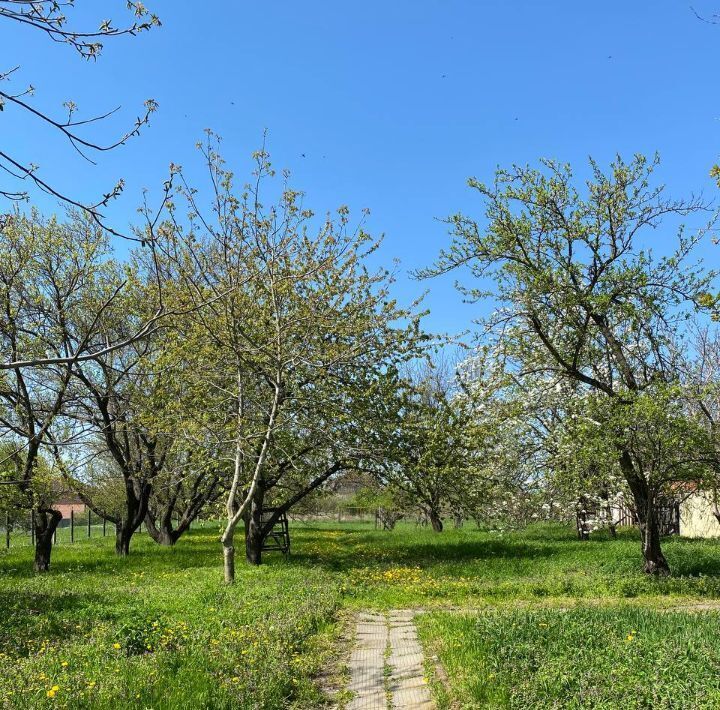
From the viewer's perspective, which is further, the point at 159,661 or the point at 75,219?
the point at 75,219

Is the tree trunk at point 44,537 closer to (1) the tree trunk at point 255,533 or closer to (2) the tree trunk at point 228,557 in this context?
(1) the tree trunk at point 255,533

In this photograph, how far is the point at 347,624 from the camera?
8.28 m

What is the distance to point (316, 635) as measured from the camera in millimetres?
7289

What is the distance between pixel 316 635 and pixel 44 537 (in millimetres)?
11911

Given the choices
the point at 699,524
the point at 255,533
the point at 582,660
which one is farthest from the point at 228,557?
the point at 699,524

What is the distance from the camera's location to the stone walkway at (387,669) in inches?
205

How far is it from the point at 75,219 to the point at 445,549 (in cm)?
1387

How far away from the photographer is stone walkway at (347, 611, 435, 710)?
205 inches

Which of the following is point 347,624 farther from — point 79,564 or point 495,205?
point 79,564

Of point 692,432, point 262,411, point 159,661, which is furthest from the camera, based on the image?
point 262,411

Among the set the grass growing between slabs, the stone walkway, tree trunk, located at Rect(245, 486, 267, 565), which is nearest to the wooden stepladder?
tree trunk, located at Rect(245, 486, 267, 565)

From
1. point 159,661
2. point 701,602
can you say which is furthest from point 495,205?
point 159,661

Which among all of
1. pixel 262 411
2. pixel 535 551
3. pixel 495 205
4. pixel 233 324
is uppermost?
pixel 495 205

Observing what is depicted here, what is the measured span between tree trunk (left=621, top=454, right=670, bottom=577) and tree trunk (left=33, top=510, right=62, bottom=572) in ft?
44.3
